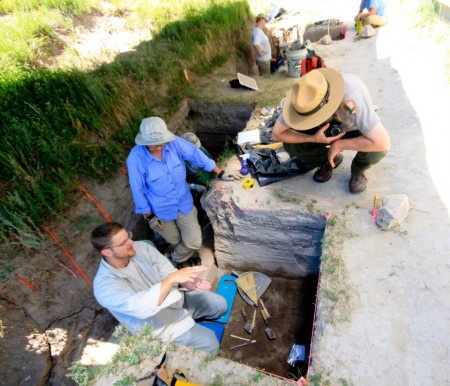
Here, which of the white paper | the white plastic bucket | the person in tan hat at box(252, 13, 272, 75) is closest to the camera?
the white paper

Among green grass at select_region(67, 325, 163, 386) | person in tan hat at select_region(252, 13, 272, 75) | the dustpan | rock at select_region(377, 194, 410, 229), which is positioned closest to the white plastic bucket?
person in tan hat at select_region(252, 13, 272, 75)

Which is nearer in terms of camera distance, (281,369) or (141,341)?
(141,341)

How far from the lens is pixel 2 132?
3.72m

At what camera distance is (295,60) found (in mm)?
5262

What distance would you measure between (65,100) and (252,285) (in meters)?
3.81

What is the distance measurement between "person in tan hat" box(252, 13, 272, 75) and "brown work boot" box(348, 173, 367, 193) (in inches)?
189

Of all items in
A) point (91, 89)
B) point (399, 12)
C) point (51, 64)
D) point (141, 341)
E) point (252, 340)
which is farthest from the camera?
point (399, 12)

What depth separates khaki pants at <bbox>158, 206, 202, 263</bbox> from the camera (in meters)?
3.56

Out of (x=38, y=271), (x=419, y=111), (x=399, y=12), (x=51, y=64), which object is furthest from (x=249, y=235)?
(x=399, y=12)

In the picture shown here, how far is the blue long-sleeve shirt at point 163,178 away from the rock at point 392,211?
71.9 inches

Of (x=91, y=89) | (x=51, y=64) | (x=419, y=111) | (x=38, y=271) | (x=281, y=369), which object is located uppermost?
(x=51, y=64)

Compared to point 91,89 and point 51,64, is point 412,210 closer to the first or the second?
point 91,89

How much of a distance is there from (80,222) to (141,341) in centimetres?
214

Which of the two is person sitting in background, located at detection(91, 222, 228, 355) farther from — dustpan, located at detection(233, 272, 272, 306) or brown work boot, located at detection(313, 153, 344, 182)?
brown work boot, located at detection(313, 153, 344, 182)
